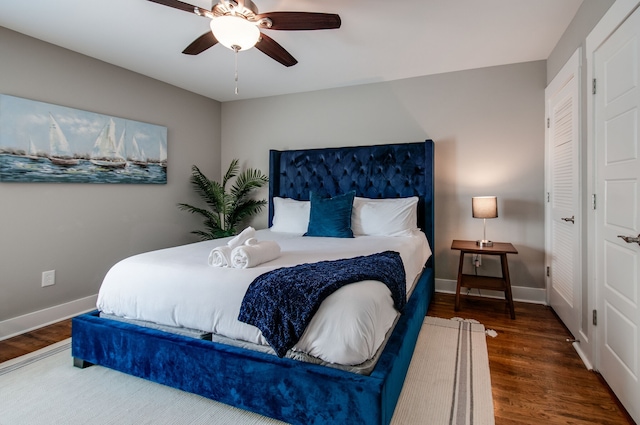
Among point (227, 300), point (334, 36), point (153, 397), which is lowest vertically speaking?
point (153, 397)

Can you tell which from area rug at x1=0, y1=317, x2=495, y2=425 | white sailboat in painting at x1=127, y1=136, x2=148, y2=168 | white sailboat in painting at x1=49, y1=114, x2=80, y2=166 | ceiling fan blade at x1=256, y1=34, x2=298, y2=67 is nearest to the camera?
area rug at x1=0, y1=317, x2=495, y2=425

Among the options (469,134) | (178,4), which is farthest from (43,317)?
(469,134)

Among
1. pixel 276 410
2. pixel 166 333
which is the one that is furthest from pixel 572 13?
pixel 166 333

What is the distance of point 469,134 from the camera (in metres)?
3.52

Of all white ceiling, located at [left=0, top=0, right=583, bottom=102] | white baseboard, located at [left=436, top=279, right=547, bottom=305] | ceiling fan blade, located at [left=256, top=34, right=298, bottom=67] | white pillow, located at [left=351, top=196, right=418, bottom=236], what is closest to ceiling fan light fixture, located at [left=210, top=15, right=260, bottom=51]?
ceiling fan blade, located at [left=256, top=34, right=298, bottom=67]

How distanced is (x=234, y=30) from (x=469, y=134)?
2673 millimetres

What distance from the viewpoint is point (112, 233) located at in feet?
11.2

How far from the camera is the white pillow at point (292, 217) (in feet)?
11.7

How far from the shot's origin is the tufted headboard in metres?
3.56

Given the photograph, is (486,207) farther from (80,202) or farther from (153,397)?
(80,202)

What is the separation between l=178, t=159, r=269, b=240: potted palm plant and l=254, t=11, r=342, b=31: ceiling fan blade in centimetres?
262

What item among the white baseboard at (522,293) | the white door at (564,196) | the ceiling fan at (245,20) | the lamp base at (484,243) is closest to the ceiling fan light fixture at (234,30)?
the ceiling fan at (245,20)

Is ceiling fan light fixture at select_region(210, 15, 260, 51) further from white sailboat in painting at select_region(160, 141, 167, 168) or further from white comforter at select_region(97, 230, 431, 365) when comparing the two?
white sailboat in painting at select_region(160, 141, 167, 168)

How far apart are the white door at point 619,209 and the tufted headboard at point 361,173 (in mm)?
1646
